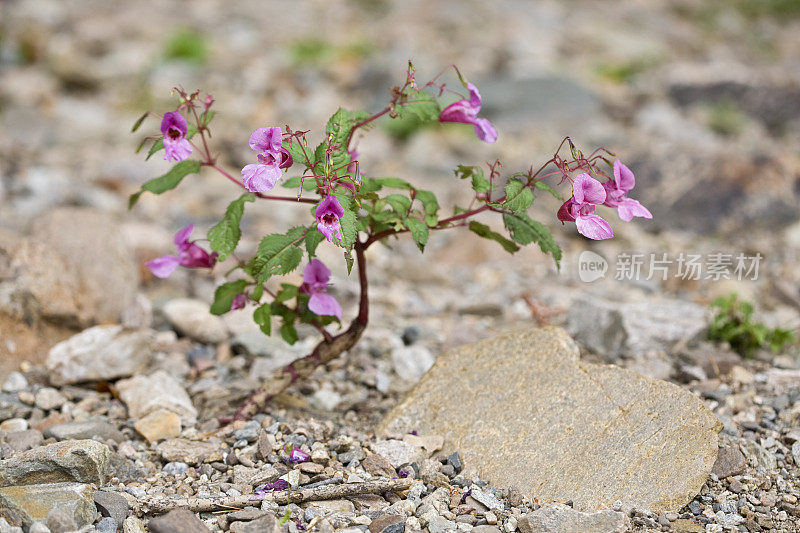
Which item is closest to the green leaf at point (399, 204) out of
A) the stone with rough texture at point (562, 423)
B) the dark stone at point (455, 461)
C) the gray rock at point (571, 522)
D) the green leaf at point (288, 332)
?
the green leaf at point (288, 332)

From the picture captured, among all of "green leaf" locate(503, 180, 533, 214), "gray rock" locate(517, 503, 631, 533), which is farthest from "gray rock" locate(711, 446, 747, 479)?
"green leaf" locate(503, 180, 533, 214)

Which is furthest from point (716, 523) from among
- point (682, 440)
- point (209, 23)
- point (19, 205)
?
point (209, 23)

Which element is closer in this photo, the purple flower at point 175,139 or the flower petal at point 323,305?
the purple flower at point 175,139

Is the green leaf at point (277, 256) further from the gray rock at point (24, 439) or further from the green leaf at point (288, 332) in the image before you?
the gray rock at point (24, 439)

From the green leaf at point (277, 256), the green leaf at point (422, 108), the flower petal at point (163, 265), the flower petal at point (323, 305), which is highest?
the green leaf at point (422, 108)

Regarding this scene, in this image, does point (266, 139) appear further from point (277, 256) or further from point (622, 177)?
point (622, 177)

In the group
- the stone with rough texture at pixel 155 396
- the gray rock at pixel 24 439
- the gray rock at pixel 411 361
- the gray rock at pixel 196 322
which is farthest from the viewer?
the gray rock at pixel 196 322

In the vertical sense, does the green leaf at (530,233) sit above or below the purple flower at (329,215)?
below
